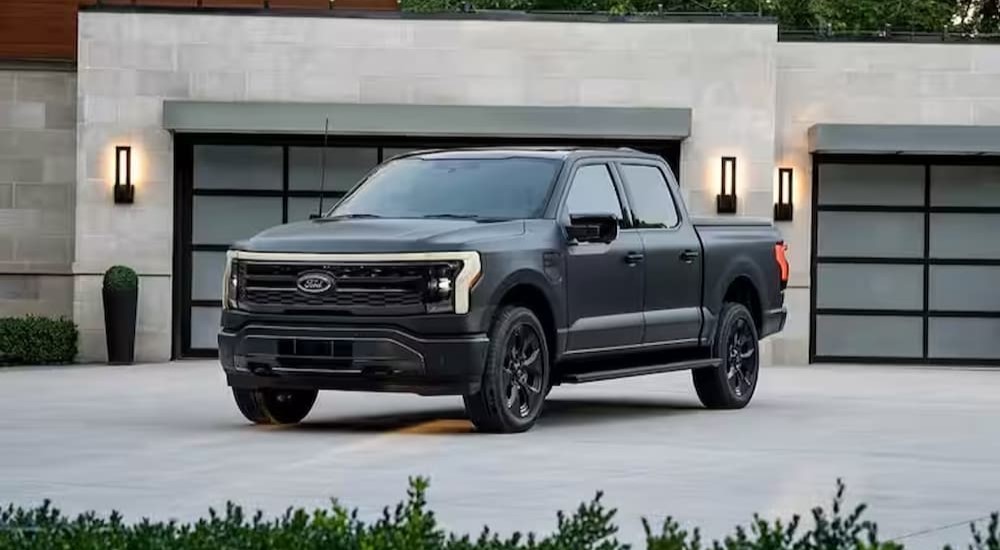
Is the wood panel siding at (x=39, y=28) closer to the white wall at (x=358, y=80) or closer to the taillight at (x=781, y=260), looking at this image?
the white wall at (x=358, y=80)

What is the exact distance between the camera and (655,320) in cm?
1590

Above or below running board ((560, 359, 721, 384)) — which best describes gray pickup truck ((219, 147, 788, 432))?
above

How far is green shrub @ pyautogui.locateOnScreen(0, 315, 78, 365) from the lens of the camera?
24.5 metres

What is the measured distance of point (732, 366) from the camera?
55.8 ft

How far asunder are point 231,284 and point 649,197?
144 inches

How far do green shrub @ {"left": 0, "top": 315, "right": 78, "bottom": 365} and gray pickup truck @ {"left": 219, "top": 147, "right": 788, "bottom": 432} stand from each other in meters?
9.76

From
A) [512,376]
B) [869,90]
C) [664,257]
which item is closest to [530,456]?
[512,376]

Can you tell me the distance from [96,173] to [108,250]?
0.94m

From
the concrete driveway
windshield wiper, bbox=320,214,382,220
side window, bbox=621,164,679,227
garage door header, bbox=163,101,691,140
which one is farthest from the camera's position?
garage door header, bbox=163,101,691,140

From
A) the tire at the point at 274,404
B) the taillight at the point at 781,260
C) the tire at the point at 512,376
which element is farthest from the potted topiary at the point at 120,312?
the tire at the point at 512,376

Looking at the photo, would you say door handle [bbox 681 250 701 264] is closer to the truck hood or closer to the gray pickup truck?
the gray pickup truck

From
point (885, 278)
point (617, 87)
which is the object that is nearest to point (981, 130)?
point (885, 278)

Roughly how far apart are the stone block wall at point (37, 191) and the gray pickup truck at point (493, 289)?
11049mm

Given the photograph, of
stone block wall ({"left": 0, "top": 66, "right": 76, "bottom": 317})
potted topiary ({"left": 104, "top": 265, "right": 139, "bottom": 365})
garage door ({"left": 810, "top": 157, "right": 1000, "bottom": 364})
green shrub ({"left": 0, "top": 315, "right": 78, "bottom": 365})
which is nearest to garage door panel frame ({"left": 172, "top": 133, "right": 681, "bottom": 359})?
potted topiary ({"left": 104, "top": 265, "right": 139, "bottom": 365})
